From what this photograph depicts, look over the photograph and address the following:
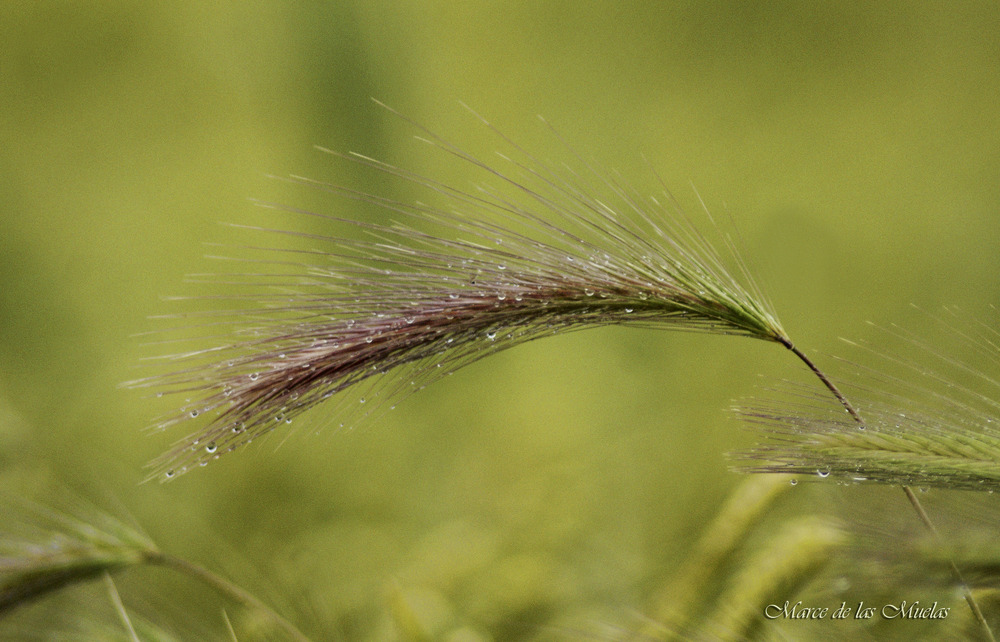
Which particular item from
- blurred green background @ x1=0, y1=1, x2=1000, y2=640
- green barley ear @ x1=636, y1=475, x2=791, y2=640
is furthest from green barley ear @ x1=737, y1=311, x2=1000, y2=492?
blurred green background @ x1=0, y1=1, x2=1000, y2=640

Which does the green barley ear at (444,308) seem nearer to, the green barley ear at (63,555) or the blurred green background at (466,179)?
the green barley ear at (63,555)

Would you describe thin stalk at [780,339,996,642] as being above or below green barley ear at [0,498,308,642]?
above

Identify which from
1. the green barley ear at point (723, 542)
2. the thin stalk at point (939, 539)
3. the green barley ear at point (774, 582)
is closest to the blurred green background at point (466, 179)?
the green barley ear at point (723, 542)

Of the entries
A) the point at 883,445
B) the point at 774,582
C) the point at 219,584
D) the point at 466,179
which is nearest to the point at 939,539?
the point at 883,445

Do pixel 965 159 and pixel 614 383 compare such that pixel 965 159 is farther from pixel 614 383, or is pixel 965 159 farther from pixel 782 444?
pixel 782 444

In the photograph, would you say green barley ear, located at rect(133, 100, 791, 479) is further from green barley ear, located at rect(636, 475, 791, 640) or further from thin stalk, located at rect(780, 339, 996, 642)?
green barley ear, located at rect(636, 475, 791, 640)

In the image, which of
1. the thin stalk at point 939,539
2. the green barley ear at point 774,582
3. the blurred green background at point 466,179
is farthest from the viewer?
the blurred green background at point 466,179

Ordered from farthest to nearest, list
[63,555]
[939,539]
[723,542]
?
[723,542], [63,555], [939,539]

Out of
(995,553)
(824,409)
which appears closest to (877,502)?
(824,409)

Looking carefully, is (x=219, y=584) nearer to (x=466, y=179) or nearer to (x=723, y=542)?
(x=723, y=542)
